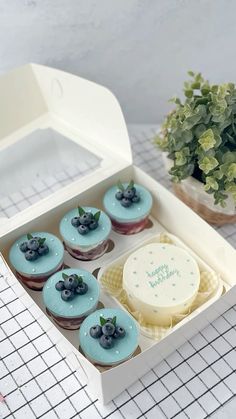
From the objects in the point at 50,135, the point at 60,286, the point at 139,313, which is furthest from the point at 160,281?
the point at 50,135

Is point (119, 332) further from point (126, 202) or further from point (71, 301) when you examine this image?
point (126, 202)

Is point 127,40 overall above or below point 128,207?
above

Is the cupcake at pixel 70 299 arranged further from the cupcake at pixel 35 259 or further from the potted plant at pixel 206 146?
the potted plant at pixel 206 146

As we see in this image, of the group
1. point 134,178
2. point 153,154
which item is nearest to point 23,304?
point 134,178

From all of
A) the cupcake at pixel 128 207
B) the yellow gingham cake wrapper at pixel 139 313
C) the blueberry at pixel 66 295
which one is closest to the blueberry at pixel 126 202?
the cupcake at pixel 128 207

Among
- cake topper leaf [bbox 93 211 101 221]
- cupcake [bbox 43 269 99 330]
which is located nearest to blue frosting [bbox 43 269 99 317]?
cupcake [bbox 43 269 99 330]

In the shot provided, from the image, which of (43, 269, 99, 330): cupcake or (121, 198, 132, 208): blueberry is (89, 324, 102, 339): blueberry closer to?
(43, 269, 99, 330): cupcake
